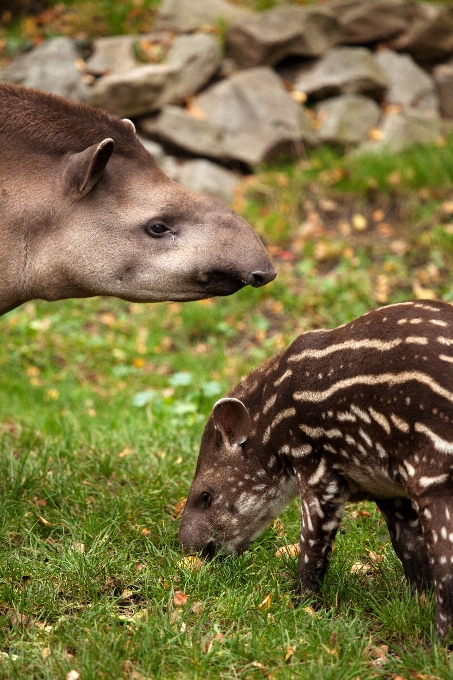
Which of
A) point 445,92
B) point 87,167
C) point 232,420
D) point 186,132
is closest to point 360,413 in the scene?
point 232,420

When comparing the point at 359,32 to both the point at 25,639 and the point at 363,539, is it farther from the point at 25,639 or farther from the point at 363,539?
the point at 25,639

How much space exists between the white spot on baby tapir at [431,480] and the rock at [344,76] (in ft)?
36.3

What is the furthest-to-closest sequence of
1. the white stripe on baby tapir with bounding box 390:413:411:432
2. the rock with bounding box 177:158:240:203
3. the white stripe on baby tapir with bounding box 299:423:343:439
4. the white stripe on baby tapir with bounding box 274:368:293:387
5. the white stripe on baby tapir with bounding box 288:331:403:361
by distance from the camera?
the rock with bounding box 177:158:240:203
the white stripe on baby tapir with bounding box 274:368:293:387
the white stripe on baby tapir with bounding box 299:423:343:439
the white stripe on baby tapir with bounding box 288:331:403:361
the white stripe on baby tapir with bounding box 390:413:411:432

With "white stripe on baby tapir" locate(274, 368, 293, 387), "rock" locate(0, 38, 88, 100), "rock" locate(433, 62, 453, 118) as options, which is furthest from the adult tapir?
"rock" locate(433, 62, 453, 118)

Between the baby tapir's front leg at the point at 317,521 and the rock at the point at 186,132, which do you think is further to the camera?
the rock at the point at 186,132

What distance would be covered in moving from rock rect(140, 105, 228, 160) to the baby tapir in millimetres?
8410

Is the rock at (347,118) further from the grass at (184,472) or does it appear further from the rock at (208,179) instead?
the rock at (208,179)

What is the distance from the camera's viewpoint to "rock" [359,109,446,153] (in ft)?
43.3

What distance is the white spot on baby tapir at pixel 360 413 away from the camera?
14.0ft

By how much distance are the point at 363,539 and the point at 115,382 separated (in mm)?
4960

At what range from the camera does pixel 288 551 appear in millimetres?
5227

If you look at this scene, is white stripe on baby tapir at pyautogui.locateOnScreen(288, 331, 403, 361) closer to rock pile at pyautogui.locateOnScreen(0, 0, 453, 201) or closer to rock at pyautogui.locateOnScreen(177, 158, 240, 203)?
rock at pyautogui.locateOnScreen(177, 158, 240, 203)

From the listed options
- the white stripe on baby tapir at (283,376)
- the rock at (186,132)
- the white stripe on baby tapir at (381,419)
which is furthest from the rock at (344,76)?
the white stripe on baby tapir at (381,419)

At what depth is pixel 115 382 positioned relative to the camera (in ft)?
32.3
